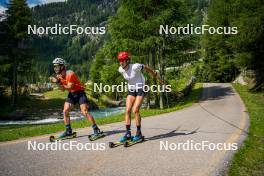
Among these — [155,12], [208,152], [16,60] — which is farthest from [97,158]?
[16,60]

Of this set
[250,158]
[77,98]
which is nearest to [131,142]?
[77,98]

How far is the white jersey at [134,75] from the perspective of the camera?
8.40 metres

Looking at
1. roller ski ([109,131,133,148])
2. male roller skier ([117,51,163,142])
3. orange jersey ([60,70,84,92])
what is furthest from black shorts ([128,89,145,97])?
orange jersey ([60,70,84,92])

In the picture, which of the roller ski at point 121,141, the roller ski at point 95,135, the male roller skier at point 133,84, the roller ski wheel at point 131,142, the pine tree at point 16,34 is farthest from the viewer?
the pine tree at point 16,34

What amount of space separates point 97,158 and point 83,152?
27.8 inches

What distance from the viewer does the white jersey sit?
8398 millimetres

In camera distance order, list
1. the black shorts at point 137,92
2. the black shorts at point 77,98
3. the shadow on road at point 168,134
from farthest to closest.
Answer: the shadow on road at point 168,134 → the black shorts at point 77,98 → the black shorts at point 137,92

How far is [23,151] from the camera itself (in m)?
7.61

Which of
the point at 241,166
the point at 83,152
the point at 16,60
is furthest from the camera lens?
the point at 16,60

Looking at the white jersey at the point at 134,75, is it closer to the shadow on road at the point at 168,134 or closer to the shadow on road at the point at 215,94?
the shadow on road at the point at 168,134

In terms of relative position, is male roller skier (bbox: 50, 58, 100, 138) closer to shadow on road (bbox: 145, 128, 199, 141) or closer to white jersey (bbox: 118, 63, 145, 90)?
white jersey (bbox: 118, 63, 145, 90)

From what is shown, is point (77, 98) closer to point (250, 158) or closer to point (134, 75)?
point (134, 75)

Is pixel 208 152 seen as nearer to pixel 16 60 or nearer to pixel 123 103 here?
pixel 16 60

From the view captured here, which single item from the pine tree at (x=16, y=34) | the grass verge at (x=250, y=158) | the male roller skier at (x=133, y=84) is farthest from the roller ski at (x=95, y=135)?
the pine tree at (x=16, y=34)
